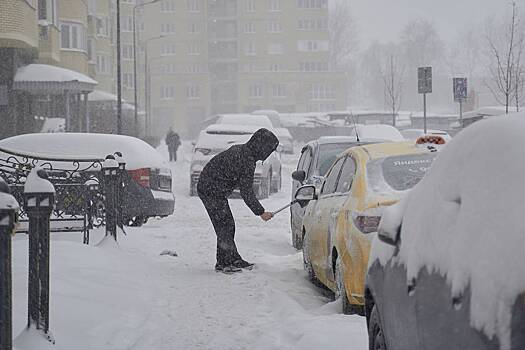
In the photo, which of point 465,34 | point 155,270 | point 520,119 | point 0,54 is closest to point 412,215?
point 520,119

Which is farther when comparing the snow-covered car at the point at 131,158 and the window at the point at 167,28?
the window at the point at 167,28

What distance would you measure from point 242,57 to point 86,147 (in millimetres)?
92952

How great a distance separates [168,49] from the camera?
10775 centimetres

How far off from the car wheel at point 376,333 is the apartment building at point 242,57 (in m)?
99.9

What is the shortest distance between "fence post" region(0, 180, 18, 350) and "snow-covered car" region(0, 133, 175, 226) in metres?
9.91

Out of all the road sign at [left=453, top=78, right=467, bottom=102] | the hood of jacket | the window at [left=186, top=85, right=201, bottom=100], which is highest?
the window at [left=186, top=85, right=201, bottom=100]

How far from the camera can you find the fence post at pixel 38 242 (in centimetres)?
579

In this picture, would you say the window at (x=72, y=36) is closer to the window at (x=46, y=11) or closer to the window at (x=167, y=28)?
the window at (x=46, y=11)

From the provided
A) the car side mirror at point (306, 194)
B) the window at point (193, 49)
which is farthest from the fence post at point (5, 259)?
the window at point (193, 49)

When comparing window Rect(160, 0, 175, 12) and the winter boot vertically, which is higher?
window Rect(160, 0, 175, 12)

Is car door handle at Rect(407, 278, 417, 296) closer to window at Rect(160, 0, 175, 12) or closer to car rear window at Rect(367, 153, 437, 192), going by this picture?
car rear window at Rect(367, 153, 437, 192)

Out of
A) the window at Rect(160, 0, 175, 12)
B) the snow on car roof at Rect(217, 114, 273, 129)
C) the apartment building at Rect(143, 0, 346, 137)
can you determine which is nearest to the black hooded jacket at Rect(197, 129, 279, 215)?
the snow on car roof at Rect(217, 114, 273, 129)

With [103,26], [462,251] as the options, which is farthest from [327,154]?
[103,26]

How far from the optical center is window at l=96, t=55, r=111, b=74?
6661 centimetres
